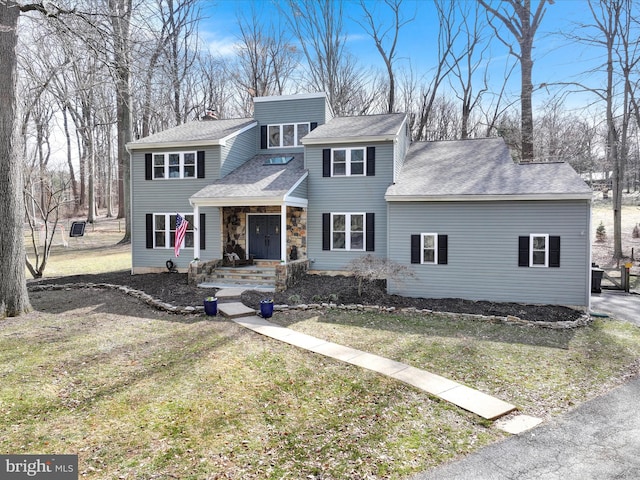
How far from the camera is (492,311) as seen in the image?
11117 mm

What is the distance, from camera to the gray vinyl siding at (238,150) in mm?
16328

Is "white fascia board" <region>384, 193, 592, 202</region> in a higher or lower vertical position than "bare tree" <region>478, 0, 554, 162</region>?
lower

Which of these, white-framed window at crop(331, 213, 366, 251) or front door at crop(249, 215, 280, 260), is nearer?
white-framed window at crop(331, 213, 366, 251)

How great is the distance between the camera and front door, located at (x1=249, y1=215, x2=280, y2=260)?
16625 mm

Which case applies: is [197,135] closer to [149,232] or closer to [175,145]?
[175,145]

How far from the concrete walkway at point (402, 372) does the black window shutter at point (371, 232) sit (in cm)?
A: 615

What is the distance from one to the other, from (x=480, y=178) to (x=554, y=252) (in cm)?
327

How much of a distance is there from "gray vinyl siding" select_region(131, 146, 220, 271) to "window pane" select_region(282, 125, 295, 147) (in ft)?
11.7

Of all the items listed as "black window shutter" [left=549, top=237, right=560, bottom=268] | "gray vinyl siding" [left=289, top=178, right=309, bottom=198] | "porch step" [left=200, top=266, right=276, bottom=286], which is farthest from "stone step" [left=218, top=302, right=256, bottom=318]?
"black window shutter" [left=549, top=237, right=560, bottom=268]

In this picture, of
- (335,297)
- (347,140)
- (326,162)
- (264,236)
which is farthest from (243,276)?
(347,140)

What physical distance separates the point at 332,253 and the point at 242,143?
6515 millimetres

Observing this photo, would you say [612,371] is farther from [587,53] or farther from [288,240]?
[587,53]

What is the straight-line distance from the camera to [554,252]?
38.5 ft

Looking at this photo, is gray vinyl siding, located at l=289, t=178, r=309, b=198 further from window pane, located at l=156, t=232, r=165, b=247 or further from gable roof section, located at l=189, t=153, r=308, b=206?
window pane, located at l=156, t=232, r=165, b=247
